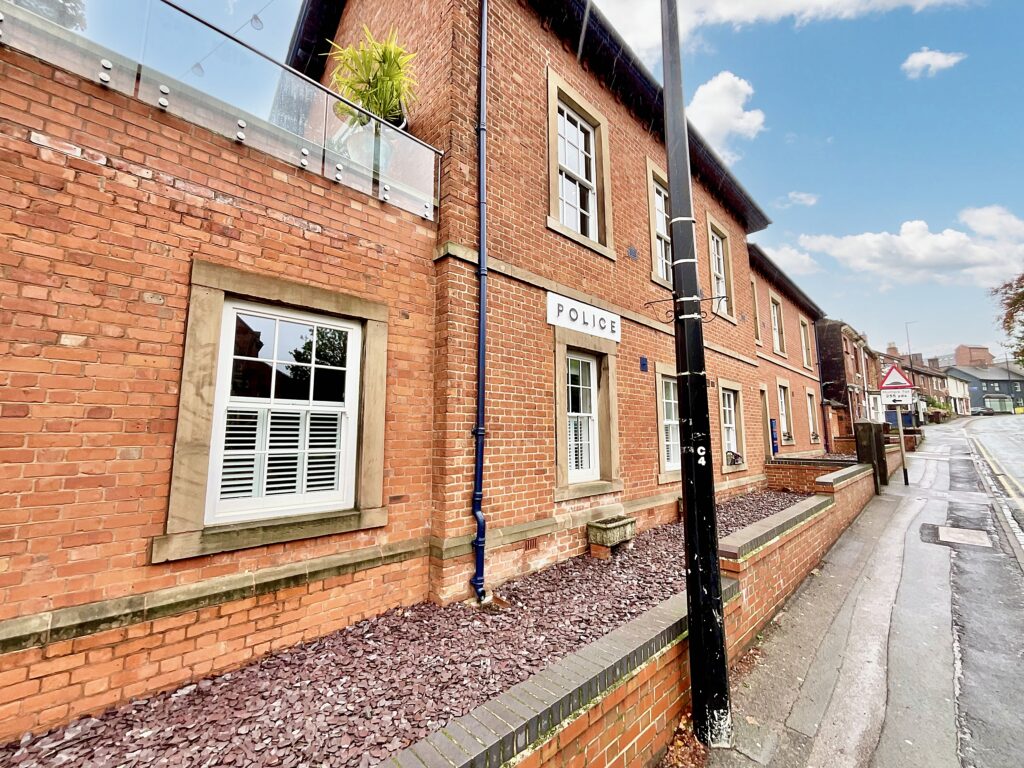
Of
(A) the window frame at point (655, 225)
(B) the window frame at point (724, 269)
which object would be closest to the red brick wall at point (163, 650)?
(A) the window frame at point (655, 225)

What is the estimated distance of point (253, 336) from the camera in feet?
11.1

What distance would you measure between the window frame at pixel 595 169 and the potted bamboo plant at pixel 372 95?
1.94m

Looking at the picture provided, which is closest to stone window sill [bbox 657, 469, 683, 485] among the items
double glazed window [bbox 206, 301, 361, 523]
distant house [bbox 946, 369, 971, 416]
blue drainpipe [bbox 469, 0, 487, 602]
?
blue drainpipe [bbox 469, 0, 487, 602]

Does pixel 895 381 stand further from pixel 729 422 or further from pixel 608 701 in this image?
pixel 608 701

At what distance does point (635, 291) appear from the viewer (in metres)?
7.07

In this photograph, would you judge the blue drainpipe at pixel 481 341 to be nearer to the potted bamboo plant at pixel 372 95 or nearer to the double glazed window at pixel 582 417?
the potted bamboo plant at pixel 372 95

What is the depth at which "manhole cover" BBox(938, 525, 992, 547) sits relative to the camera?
7261 millimetres

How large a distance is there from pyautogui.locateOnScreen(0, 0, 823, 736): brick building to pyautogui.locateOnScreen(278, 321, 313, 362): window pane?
17mm

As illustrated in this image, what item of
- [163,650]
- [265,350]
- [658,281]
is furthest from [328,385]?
[658,281]

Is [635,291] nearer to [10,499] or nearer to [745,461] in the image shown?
[745,461]

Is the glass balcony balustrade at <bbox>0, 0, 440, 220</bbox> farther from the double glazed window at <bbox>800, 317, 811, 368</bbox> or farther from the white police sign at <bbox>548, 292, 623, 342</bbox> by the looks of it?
the double glazed window at <bbox>800, 317, 811, 368</bbox>

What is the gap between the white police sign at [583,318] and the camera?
216 inches

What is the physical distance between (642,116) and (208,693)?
9.69 m

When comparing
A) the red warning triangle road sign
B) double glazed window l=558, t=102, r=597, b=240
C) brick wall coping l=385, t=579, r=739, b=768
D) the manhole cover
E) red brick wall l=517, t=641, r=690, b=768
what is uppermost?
double glazed window l=558, t=102, r=597, b=240
